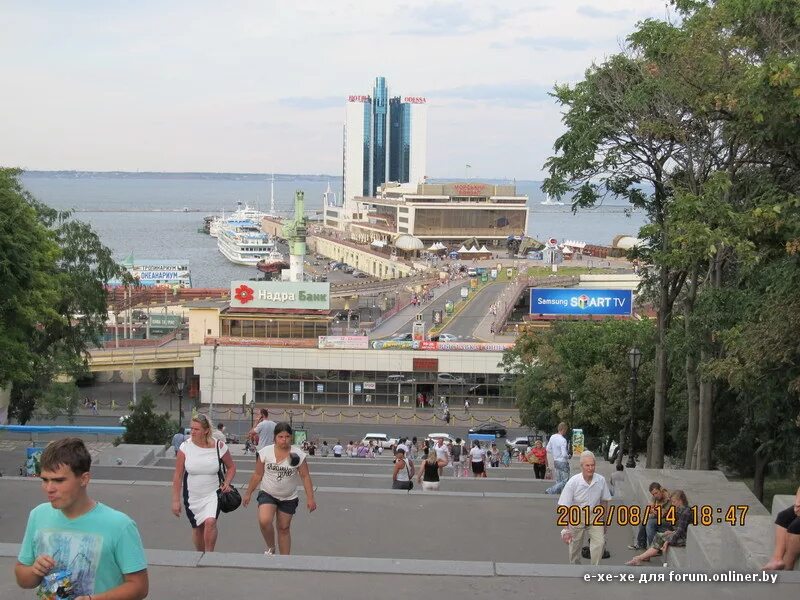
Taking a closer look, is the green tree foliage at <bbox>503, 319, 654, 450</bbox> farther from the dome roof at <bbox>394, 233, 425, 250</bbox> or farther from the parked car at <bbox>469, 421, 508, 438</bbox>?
the dome roof at <bbox>394, 233, 425, 250</bbox>

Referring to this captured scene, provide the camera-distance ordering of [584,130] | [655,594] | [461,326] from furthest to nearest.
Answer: [461,326]
[584,130]
[655,594]

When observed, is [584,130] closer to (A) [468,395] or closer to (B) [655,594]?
(B) [655,594]

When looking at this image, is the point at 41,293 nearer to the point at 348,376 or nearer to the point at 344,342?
the point at 344,342

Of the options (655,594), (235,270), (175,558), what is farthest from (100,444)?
(235,270)

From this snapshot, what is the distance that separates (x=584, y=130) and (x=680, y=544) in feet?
32.1

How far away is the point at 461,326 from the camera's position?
62656 mm

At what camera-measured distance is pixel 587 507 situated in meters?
9.27

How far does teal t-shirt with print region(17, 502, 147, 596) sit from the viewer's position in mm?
4605

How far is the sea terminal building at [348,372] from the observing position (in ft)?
171

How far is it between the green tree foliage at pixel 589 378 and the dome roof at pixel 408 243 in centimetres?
9779

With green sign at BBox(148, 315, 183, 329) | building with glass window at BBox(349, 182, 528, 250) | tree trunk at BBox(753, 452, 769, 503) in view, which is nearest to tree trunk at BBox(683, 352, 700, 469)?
tree trunk at BBox(753, 452, 769, 503)

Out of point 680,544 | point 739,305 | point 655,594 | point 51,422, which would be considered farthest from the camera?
point 51,422

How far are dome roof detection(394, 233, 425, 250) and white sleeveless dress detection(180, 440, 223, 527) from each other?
409 feet
